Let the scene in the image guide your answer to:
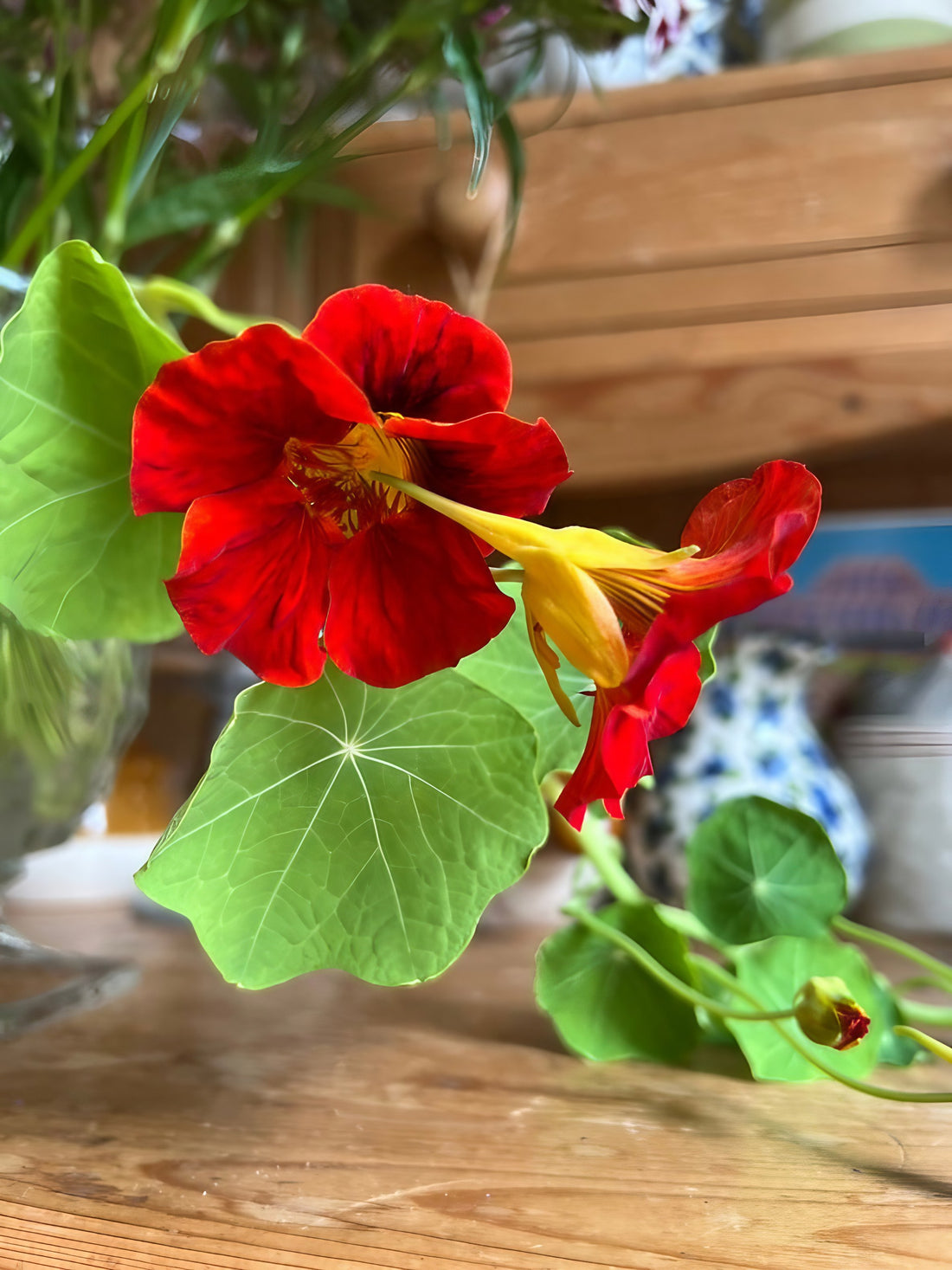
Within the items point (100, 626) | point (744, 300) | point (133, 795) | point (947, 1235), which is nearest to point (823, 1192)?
point (947, 1235)

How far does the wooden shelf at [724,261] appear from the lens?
2.36ft

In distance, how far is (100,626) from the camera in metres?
0.33

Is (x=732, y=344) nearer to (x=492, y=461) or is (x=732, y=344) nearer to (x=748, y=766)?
(x=748, y=766)

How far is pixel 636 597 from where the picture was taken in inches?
9.7

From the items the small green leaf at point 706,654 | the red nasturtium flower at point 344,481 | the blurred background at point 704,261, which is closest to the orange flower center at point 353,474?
the red nasturtium flower at point 344,481

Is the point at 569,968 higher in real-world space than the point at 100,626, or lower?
lower

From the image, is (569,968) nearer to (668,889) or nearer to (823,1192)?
(823,1192)

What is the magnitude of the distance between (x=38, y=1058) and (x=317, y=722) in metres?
0.22

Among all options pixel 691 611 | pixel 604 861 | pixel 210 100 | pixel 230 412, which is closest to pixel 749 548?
pixel 691 611

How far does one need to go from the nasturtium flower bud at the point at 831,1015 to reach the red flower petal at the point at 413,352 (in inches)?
7.8

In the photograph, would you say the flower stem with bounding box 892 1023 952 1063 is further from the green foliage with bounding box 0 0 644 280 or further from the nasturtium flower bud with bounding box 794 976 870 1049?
the green foliage with bounding box 0 0 644 280

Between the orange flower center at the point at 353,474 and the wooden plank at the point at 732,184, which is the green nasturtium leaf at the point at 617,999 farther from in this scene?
the wooden plank at the point at 732,184

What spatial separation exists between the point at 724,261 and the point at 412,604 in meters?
0.60

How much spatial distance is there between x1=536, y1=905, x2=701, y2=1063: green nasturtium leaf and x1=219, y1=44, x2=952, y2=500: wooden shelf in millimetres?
461
